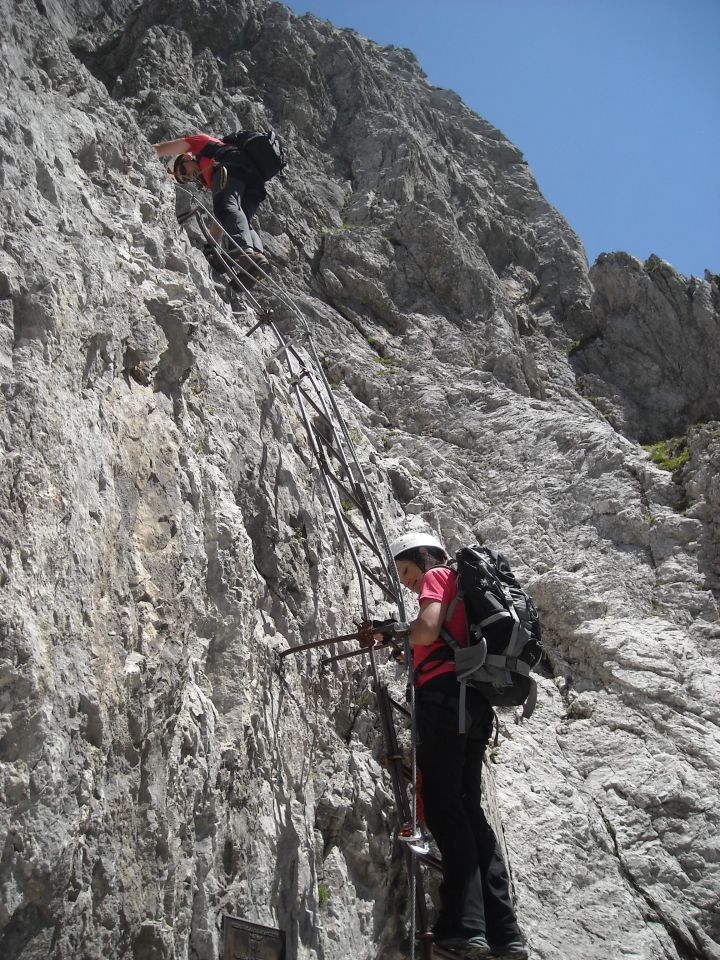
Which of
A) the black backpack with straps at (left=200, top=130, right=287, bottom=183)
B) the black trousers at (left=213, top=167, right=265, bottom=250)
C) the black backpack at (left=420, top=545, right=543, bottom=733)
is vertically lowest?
the black backpack at (left=420, top=545, right=543, bottom=733)

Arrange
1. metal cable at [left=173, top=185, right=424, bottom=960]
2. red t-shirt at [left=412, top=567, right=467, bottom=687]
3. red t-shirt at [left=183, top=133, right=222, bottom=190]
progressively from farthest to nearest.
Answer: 1. red t-shirt at [left=183, top=133, right=222, bottom=190]
2. red t-shirt at [left=412, top=567, right=467, bottom=687]
3. metal cable at [left=173, top=185, right=424, bottom=960]

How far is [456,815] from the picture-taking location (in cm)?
602

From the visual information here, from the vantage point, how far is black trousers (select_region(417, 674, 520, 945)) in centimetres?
570

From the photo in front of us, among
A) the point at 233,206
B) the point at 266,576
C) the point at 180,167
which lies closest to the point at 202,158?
the point at 180,167

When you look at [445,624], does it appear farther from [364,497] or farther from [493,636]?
[364,497]

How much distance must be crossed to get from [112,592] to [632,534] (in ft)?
26.7

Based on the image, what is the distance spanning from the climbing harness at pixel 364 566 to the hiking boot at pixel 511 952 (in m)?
0.30

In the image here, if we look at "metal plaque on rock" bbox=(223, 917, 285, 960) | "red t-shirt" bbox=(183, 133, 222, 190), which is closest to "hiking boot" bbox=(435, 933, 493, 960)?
"metal plaque on rock" bbox=(223, 917, 285, 960)

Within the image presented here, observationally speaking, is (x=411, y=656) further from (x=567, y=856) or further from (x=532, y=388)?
(x=532, y=388)

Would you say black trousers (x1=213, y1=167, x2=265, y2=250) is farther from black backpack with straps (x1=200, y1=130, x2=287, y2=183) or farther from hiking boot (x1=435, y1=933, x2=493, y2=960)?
hiking boot (x1=435, y1=933, x2=493, y2=960)

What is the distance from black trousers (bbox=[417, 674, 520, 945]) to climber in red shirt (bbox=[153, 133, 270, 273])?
728cm

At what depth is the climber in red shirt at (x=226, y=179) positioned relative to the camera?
12109 mm

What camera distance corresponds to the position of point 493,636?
20.7 feet

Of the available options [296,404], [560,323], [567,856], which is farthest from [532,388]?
[567,856]
